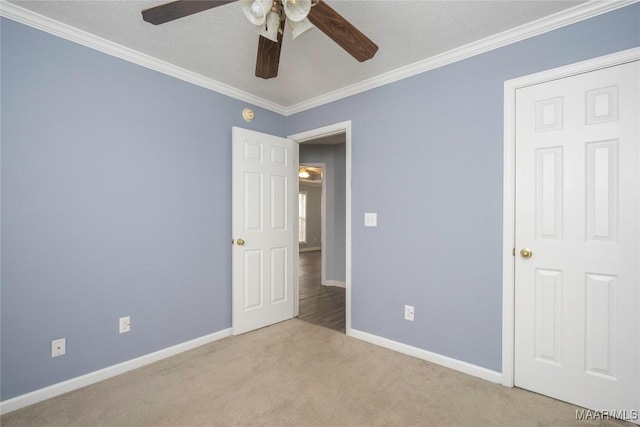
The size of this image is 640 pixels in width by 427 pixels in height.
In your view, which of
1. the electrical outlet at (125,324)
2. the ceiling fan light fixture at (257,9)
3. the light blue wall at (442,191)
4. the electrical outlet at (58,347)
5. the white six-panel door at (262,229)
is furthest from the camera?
the white six-panel door at (262,229)

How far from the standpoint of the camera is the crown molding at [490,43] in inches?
71.3

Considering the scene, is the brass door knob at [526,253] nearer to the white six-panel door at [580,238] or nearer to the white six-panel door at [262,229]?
the white six-panel door at [580,238]

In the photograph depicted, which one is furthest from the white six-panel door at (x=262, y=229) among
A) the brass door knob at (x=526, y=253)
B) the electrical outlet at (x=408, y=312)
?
the brass door knob at (x=526, y=253)

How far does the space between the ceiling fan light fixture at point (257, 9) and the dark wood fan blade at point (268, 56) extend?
19cm

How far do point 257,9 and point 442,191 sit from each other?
1851 millimetres

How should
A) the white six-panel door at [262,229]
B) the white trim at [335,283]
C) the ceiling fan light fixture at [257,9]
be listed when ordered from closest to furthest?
the ceiling fan light fixture at [257,9] → the white six-panel door at [262,229] → the white trim at [335,283]

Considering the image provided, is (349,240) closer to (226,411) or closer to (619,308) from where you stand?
(226,411)

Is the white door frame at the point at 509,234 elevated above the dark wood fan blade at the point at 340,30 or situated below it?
below

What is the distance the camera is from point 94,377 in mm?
2158

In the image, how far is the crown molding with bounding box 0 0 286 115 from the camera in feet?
6.18

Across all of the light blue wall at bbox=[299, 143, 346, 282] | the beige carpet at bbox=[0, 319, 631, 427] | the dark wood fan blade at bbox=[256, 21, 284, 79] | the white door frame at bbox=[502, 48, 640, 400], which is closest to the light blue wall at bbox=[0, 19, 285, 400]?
the beige carpet at bbox=[0, 319, 631, 427]

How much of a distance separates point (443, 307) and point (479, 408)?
0.72 metres

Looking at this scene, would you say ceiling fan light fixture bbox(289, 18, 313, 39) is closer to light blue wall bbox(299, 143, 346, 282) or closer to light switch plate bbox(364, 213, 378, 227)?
light switch plate bbox(364, 213, 378, 227)

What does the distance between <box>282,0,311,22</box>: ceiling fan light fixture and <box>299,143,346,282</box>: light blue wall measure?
3.93 m
